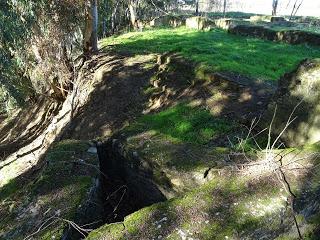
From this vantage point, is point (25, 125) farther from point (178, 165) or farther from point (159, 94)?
point (178, 165)

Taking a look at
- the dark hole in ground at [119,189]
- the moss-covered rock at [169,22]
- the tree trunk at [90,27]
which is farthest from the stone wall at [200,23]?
the dark hole in ground at [119,189]

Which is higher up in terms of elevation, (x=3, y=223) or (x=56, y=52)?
(x=56, y=52)

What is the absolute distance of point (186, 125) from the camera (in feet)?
24.3

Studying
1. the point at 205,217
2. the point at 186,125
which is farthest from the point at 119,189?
the point at 186,125

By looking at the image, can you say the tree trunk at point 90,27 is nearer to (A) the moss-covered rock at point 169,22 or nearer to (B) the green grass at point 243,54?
(B) the green grass at point 243,54

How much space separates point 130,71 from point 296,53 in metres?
5.28

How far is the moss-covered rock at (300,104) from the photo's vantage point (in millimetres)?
5234

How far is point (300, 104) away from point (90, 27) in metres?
9.94

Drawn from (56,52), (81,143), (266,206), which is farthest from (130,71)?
(266,206)

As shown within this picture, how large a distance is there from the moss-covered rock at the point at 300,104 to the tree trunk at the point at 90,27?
29.9 feet

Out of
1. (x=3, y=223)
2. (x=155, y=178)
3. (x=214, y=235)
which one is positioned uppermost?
(x=214, y=235)

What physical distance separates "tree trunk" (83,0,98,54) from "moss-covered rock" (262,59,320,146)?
29.9ft

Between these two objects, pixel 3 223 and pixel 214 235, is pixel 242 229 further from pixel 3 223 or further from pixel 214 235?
pixel 3 223

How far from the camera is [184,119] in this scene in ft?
25.2
